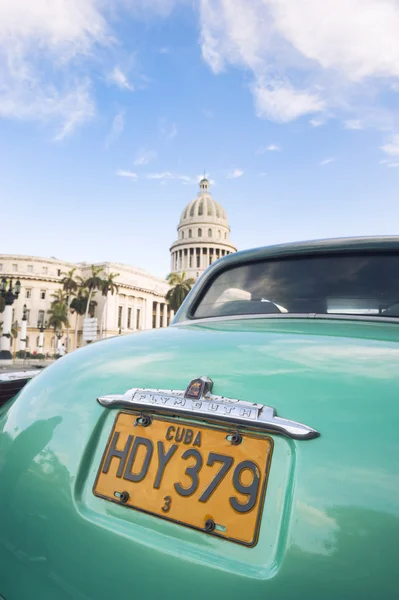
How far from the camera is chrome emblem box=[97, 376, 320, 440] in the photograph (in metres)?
1.04

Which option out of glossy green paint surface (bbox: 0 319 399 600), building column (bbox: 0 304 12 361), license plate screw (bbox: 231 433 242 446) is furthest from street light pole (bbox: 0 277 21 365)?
license plate screw (bbox: 231 433 242 446)

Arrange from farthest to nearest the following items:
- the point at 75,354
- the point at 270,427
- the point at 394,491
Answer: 1. the point at 75,354
2. the point at 270,427
3. the point at 394,491

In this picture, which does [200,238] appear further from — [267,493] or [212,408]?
[267,493]

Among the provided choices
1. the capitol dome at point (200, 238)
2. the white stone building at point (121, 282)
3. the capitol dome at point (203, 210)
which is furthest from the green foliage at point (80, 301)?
the capitol dome at point (203, 210)

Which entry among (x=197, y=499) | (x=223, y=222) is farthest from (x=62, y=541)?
(x=223, y=222)

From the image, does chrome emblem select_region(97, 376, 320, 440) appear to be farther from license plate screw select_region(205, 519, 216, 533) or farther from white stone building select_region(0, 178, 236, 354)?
white stone building select_region(0, 178, 236, 354)

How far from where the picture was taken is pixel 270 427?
1059 mm

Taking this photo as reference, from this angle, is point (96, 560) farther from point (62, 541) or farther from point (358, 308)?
point (358, 308)

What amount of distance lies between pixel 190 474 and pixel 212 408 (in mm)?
169

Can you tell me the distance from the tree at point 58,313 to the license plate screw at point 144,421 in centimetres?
7149

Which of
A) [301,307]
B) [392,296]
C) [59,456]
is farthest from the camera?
[301,307]

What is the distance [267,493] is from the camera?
100 cm

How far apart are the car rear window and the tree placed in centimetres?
7052

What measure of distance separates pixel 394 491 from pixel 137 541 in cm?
61
